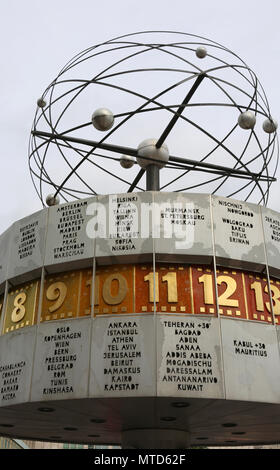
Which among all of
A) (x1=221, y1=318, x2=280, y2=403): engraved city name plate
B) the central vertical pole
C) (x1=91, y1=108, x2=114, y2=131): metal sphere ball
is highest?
the central vertical pole

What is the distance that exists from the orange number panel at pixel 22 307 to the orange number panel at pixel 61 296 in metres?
0.35

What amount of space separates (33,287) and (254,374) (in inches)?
268

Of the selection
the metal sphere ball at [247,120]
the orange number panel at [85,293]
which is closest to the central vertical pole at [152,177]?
the metal sphere ball at [247,120]

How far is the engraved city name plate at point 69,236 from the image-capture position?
535 inches

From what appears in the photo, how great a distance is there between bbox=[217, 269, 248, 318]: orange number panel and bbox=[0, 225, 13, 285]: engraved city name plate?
6742 mm

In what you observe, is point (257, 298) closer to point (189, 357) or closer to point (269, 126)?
point (189, 357)

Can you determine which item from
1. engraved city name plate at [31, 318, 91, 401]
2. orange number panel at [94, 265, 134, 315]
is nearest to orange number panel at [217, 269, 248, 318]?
orange number panel at [94, 265, 134, 315]

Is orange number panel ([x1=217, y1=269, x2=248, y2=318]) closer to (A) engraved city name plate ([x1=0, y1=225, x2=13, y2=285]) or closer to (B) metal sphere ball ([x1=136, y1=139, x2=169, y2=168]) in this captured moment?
(B) metal sphere ball ([x1=136, y1=139, x2=169, y2=168])

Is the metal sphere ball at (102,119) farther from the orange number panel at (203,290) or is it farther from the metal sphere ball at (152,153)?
the orange number panel at (203,290)

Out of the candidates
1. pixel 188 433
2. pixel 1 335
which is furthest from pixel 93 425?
pixel 1 335

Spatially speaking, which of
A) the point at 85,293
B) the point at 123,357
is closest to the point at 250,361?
the point at 123,357

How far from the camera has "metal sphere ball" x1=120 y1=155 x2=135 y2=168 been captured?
20.8m

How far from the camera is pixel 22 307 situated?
14047mm

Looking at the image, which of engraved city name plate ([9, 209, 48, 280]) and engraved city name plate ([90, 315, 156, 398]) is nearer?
engraved city name plate ([90, 315, 156, 398])
